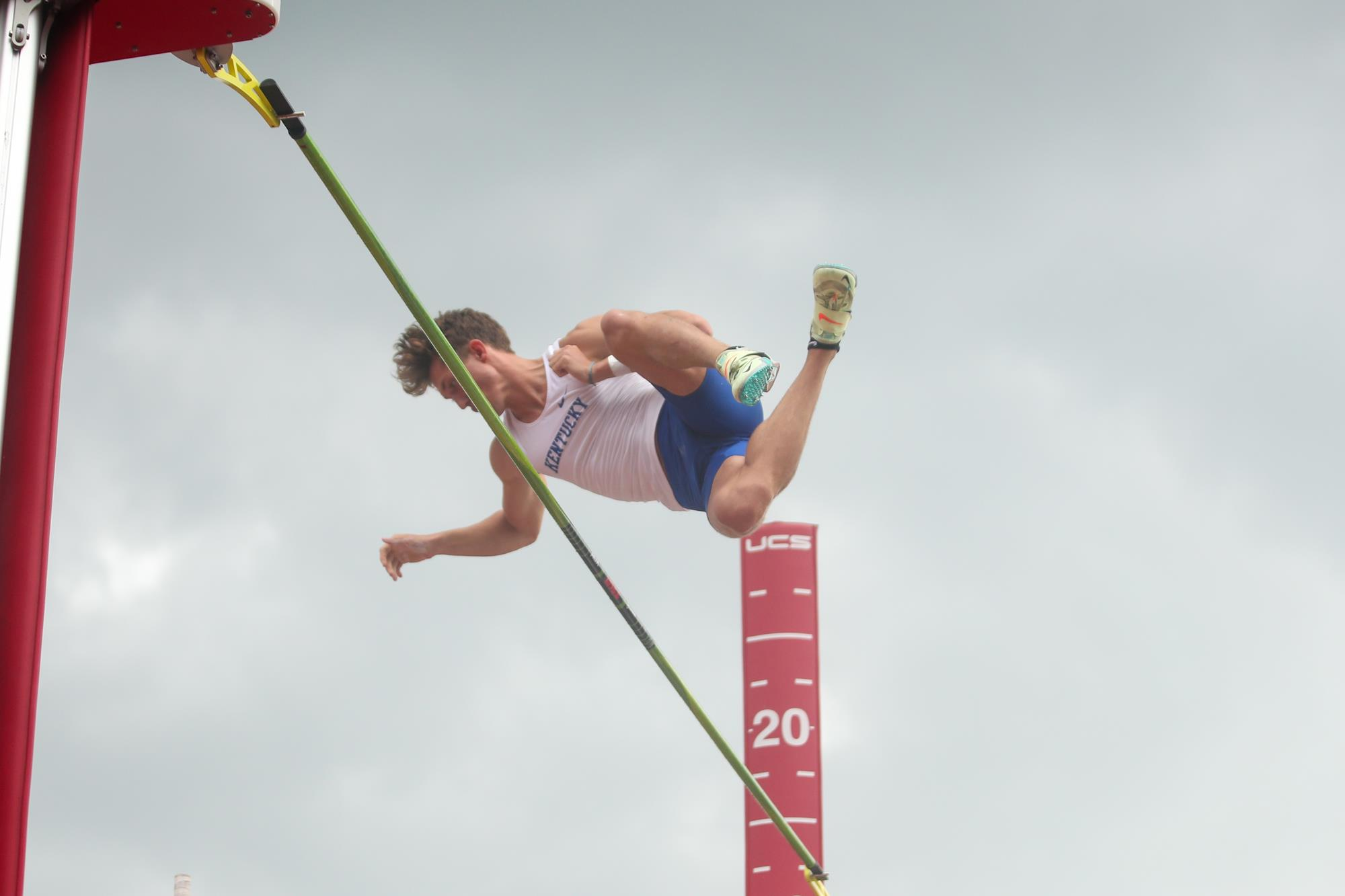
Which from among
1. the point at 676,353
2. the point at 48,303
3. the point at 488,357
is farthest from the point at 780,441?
the point at 48,303

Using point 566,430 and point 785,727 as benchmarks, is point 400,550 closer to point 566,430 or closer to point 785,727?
point 566,430

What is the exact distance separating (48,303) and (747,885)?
26.0ft

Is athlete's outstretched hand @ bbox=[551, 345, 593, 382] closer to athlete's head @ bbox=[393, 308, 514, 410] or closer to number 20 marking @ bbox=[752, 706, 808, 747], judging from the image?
athlete's head @ bbox=[393, 308, 514, 410]

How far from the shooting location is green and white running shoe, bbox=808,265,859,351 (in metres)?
4.12

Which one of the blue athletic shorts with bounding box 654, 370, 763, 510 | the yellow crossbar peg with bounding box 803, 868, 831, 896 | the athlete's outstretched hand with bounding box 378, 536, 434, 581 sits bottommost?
the yellow crossbar peg with bounding box 803, 868, 831, 896

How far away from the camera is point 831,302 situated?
4.12 m

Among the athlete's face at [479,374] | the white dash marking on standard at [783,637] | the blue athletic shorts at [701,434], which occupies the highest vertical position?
the white dash marking on standard at [783,637]

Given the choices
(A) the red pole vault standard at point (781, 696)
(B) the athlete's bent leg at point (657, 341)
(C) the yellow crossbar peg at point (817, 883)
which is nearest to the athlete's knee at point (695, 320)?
(B) the athlete's bent leg at point (657, 341)

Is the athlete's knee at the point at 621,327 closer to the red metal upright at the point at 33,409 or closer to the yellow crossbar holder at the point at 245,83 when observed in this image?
the yellow crossbar holder at the point at 245,83

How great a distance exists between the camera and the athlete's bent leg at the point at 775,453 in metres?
4.20

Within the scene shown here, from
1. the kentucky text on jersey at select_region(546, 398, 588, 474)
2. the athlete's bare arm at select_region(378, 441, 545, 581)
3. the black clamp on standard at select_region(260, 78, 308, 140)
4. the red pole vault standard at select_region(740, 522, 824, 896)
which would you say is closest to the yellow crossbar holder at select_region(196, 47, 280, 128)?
the black clamp on standard at select_region(260, 78, 308, 140)

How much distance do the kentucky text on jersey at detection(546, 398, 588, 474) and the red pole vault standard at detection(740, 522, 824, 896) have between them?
16.9 ft

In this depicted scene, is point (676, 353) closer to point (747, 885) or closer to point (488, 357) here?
point (488, 357)

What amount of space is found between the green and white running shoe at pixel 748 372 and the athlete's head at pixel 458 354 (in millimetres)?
895
